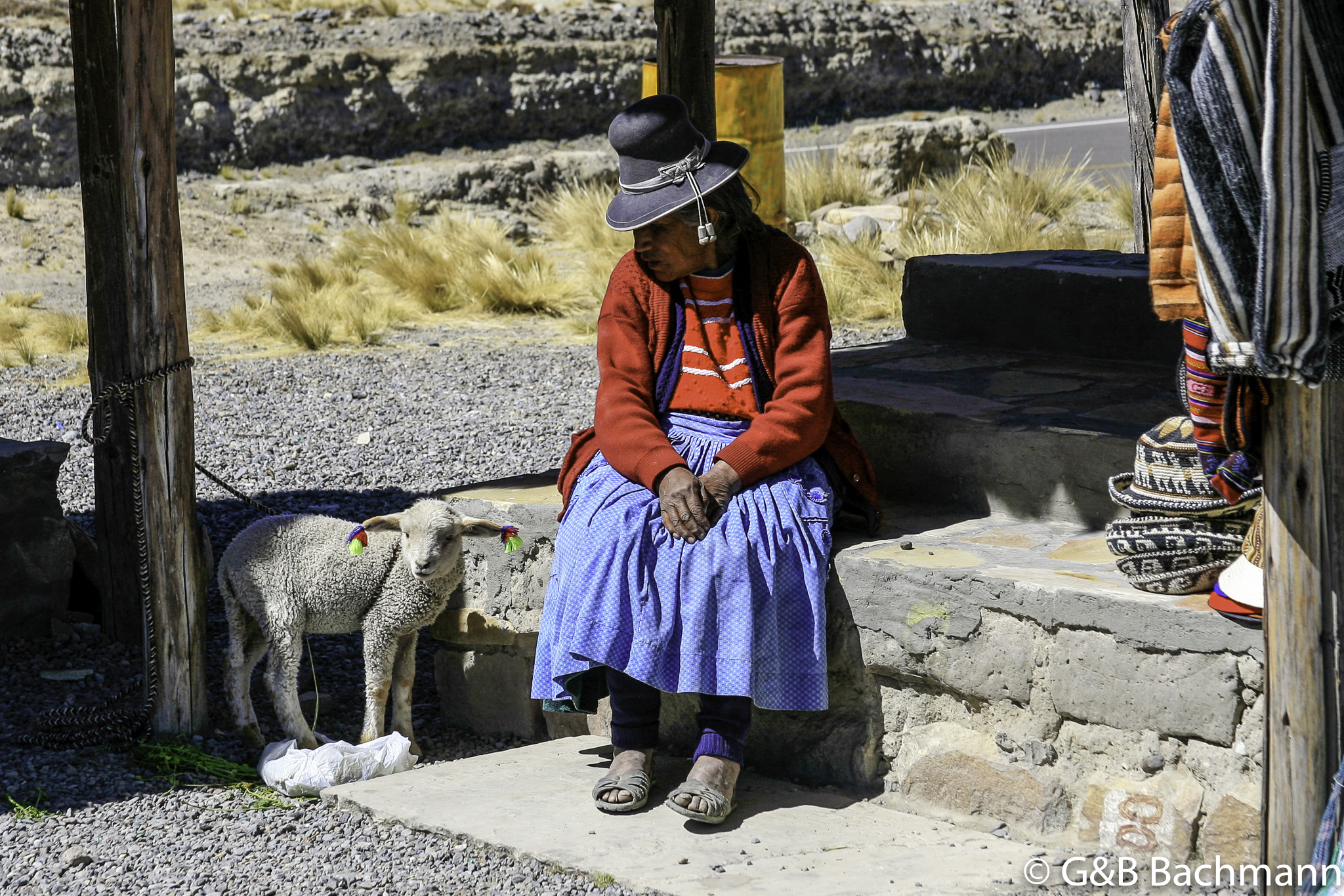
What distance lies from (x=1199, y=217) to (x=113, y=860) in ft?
8.59

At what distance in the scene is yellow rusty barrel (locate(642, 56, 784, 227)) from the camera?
830 centimetres

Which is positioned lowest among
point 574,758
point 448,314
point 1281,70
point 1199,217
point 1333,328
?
point 574,758

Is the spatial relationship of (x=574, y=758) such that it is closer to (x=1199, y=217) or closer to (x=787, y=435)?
(x=787, y=435)

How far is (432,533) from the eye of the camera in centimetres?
355

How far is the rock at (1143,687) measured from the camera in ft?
8.55

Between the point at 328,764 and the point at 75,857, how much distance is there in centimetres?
63

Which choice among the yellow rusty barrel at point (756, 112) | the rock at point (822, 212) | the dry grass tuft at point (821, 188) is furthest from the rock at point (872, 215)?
the yellow rusty barrel at point (756, 112)

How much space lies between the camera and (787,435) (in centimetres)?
312

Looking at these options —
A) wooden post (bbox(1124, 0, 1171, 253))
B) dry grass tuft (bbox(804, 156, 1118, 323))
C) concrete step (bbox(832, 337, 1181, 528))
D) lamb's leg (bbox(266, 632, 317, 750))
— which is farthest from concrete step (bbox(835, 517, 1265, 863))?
dry grass tuft (bbox(804, 156, 1118, 323))

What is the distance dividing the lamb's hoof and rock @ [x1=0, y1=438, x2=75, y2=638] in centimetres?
114

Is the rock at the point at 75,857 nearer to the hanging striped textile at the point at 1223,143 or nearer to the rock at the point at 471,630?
the rock at the point at 471,630

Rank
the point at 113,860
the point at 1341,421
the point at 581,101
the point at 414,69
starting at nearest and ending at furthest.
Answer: the point at 1341,421
the point at 113,860
the point at 414,69
the point at 581,101

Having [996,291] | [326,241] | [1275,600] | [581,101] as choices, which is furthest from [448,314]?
[581,101]

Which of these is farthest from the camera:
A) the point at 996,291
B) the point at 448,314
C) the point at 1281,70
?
the point at 448,314
